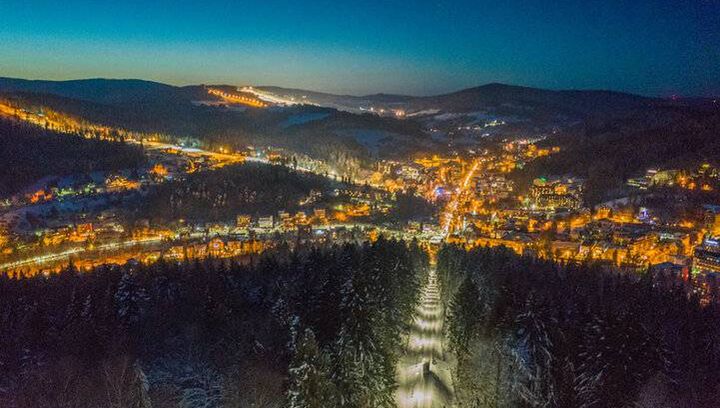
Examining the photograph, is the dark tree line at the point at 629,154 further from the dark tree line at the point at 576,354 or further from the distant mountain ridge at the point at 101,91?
the distant mountain ridge at the point at 101,91

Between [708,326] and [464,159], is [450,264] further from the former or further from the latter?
[464,159]

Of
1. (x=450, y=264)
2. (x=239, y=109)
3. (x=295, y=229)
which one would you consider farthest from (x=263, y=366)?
(x=239, y=109)

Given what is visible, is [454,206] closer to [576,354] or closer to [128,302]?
[128,302]

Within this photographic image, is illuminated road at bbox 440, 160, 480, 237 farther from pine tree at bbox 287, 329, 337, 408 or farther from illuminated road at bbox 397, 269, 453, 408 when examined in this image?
pine tree at bbox 287, 329, 337, 408

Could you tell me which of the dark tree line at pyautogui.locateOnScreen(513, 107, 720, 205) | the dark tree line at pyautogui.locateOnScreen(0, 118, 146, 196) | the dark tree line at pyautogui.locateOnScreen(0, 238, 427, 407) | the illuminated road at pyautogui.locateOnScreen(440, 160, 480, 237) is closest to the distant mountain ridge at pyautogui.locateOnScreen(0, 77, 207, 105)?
the dark tree line at pyautogui.locateOnScreen(0, 118, 146, 196)

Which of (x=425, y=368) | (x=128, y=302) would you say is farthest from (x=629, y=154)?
(x=128, y=302)

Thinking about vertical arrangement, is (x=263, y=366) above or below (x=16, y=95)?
below
